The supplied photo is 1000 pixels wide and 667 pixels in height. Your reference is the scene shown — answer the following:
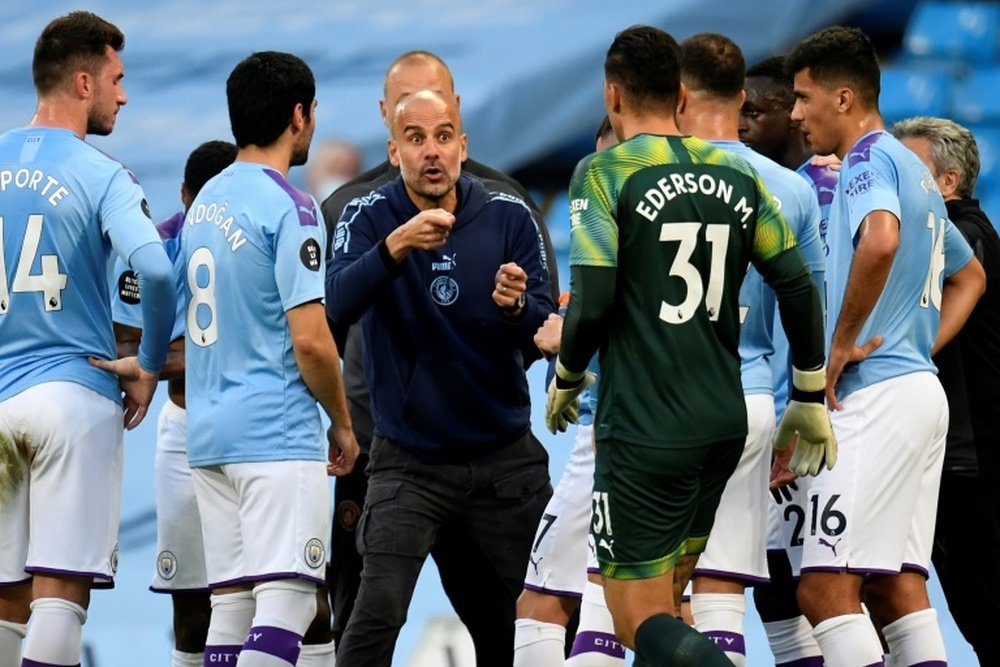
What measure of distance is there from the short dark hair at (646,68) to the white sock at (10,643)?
2.65 meters

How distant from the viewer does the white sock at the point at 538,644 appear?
576 cm

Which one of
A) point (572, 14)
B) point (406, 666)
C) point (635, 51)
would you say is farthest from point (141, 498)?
point (635, 51)

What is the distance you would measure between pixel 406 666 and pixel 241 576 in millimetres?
2709

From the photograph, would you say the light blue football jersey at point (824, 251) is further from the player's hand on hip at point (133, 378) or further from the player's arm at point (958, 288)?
the player's hand on hip at point (133, 378)

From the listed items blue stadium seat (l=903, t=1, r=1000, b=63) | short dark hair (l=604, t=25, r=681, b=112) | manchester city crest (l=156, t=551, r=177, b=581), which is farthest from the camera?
blue stadium seat (l=903, t=1, r=1000, b=63)

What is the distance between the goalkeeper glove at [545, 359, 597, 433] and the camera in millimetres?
4980

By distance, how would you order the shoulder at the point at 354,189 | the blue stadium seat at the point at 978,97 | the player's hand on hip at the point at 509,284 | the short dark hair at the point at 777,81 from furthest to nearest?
the blue stadium seat at the point at 978,97 → the shoulder at the point at 354,189 → the short dark hair at the point at 777,81 → the player's hand on hip at the point at 509,284

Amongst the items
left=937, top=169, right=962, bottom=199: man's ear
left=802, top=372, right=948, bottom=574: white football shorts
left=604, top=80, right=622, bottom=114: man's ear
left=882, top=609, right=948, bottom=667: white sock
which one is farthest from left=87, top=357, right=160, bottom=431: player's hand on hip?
left=937, top=169, right=962, bottom=199: man's ear

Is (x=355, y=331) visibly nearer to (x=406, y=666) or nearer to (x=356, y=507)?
(x=356, y=507)

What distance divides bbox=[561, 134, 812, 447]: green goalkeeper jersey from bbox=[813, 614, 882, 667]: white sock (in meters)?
0.91

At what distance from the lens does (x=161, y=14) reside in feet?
38.1

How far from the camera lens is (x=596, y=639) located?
553 cm

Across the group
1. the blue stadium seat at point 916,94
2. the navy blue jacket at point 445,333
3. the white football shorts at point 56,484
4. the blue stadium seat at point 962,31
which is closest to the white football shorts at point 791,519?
the navy blue jacket at point 445,333

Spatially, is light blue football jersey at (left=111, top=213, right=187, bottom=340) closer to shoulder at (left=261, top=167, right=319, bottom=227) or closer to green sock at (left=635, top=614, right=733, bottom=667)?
shoulder at (left=261, top=167, right=319, bottom=227)
